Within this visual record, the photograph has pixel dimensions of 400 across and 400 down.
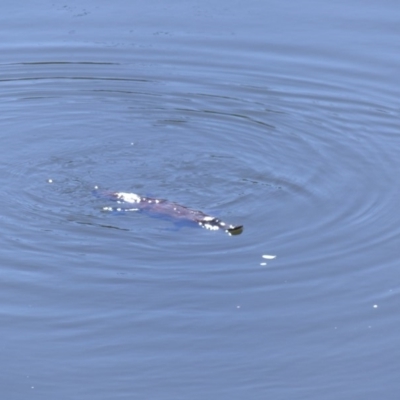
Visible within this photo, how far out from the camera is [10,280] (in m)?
7.59

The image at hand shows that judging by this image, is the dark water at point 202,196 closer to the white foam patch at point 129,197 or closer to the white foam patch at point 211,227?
the white foam patch at point 211,227

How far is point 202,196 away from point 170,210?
0.55 meters

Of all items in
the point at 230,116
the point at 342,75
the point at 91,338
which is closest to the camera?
the point at 91,338

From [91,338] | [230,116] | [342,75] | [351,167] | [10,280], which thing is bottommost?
[91,338]

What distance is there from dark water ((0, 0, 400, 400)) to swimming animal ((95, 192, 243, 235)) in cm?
10

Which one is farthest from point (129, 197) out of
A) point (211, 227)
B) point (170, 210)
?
point (211, 227)

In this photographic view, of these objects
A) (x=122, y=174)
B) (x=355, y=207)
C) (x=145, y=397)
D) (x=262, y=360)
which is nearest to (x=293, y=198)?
(x=355, y=207)

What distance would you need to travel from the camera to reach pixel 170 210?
8.19 meters

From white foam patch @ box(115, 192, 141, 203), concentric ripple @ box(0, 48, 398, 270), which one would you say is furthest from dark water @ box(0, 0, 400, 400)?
white foam patch @ box(115, 192, 141, 203)

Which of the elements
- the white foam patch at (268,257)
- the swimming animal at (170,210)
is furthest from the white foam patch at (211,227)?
the white foam patch at (268,257)

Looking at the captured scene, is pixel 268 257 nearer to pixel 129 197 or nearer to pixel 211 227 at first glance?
pixel 211 227

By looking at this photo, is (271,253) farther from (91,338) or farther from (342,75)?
(342,75)

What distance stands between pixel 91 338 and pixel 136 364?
46 centimetres

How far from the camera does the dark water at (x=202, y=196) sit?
22.0 ft
